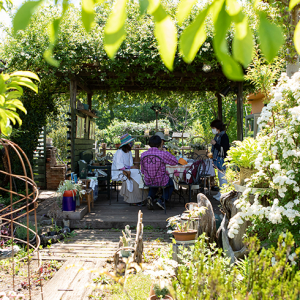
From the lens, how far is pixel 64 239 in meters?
4.09

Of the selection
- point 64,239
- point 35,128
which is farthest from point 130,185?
point 35,128

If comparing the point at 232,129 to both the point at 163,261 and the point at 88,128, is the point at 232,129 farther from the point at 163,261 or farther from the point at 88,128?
the point at 163,261

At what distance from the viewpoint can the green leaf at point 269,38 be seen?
60 cm

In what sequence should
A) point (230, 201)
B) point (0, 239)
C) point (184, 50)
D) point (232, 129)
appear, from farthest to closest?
point (232, 129)
point (0, 239)
point (230, 201)
point (184, 50)

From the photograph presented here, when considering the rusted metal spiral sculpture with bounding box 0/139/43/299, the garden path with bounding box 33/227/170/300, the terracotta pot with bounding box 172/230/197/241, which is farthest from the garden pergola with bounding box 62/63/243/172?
the terracotta pot with bounding box 172/230/197/241

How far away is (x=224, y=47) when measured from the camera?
0.60 meters

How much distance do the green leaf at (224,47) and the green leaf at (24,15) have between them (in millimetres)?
378

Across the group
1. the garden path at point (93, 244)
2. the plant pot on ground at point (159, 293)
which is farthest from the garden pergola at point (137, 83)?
the plant pot on ground at point (159, 293)

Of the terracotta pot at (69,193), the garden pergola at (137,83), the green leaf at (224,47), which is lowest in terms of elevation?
the terracotta pot at (69,193)

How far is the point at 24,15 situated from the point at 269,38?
506 millimetres

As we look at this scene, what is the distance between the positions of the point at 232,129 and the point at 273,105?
30.0 ft

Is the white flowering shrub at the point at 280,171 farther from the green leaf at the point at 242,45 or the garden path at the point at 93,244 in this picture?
the green leaf at the point at 242,45

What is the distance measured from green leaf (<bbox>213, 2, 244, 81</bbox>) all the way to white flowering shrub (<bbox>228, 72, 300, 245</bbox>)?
70.8 inches

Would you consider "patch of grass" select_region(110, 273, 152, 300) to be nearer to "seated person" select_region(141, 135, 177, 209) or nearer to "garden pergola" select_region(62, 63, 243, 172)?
"seated person" select_region(141, 135, 177, 209)
